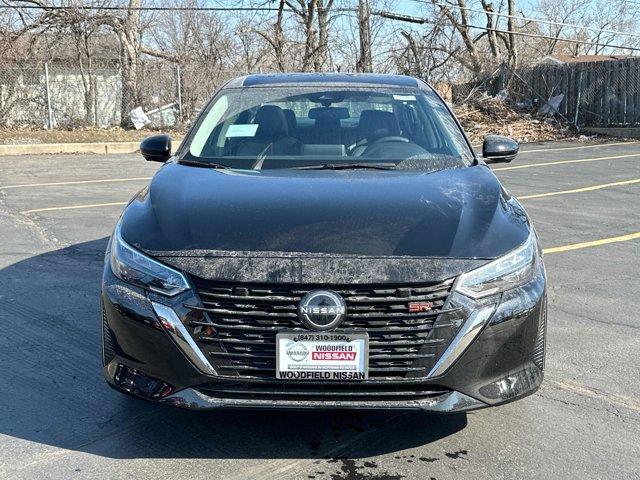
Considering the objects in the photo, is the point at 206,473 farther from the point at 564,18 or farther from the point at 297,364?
the point at 564,18

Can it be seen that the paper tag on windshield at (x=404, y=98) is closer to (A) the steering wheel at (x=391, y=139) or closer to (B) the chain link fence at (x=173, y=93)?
(A) the steering wheel at (x=391, y=139)

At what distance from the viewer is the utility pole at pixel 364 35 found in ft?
78.9

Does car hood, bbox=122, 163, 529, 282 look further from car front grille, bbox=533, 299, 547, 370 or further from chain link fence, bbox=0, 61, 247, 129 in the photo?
Result: chain link fence, bbox=0, 61, 247, 129

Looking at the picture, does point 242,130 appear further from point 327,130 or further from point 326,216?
point 326,216

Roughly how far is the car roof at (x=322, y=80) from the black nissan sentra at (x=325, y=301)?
163 cm

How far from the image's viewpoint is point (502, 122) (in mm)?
22594

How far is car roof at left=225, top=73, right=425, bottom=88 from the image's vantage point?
4.80 metres

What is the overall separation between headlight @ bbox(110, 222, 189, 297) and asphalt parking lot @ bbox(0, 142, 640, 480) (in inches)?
29.6

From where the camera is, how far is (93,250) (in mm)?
6688

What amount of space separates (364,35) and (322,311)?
23.0m

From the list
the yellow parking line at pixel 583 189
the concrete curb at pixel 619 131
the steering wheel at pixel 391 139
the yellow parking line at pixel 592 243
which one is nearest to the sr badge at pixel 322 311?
the steering wheel at pixel 391 139

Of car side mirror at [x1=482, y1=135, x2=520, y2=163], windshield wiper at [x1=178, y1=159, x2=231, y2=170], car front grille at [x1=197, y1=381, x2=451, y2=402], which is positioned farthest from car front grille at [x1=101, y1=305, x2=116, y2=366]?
car side mirror at [x1=482, y1=135, x2=520, y2=163]

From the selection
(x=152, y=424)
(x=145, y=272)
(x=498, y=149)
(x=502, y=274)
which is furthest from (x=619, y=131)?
(x=145, y=272)

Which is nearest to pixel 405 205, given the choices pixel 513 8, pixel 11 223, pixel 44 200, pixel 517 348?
pixel 517 348
